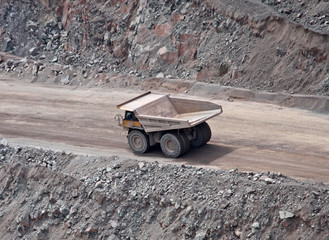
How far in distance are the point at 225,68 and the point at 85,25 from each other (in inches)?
363

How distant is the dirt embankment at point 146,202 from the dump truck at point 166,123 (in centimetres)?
137

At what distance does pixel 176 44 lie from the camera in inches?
1083

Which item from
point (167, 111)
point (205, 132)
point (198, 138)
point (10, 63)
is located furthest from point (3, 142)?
point (10, 63)

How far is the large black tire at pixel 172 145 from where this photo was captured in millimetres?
17391

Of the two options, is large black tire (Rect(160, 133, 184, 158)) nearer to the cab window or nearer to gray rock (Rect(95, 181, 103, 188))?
the cab window

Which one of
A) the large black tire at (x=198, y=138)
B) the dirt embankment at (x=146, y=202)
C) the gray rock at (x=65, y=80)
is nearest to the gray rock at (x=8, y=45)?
the gray rock at (x=65, y=80)

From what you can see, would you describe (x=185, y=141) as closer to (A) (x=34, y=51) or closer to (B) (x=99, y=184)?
(B) (x=99, y=184)

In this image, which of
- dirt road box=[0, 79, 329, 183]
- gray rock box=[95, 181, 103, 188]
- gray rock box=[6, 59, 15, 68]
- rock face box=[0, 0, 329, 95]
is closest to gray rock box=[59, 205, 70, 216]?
gray rock box=[95, 181, 103, 188]

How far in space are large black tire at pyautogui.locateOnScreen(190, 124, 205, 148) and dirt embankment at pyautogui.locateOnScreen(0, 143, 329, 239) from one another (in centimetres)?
252

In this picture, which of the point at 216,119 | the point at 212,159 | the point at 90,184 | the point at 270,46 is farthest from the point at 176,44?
the point at 90,184

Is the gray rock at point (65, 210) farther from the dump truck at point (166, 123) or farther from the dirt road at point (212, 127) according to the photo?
the dump truck at point (166, 123)

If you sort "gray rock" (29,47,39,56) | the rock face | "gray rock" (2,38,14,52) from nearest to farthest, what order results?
the rock face, "gray rock" (29,47,39,56), "gray rock" (2,38,14,52)

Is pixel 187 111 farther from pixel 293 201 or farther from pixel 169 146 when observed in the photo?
pixel 293 201

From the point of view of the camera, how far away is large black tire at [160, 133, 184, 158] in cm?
1739
